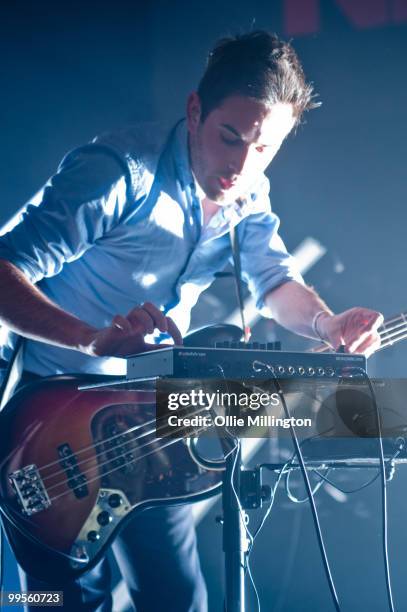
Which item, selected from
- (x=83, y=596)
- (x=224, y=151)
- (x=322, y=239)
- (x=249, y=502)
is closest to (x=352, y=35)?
(x=322, y=239)

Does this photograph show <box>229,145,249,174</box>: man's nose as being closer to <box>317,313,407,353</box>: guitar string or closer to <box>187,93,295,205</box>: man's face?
<box>187,93,295,205</box>: man's face

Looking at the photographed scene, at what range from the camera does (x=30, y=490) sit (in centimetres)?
100

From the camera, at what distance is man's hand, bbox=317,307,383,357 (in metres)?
1.21

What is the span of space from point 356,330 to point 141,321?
482 mm

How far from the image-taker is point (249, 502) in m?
0.99

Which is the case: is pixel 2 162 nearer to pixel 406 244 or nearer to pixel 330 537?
pixel 406 244

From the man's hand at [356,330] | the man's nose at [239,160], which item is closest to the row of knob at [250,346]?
the man's hand at [356,330]

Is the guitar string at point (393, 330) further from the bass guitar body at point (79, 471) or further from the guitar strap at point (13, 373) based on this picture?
the guitar strap at point (13, 373)

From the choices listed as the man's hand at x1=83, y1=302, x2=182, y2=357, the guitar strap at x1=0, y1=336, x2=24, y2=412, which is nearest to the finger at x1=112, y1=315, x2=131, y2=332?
the man's hand at x1=83, y1=302, x2=182, y2=357

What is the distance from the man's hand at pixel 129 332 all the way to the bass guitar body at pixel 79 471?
0.14 m

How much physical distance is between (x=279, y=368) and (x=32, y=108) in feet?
3.57

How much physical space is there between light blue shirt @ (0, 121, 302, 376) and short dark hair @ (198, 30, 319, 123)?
115mm

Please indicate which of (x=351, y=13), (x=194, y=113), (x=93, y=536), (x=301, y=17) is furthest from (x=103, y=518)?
(x=351, y=13)

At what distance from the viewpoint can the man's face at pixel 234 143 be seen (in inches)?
49.6
